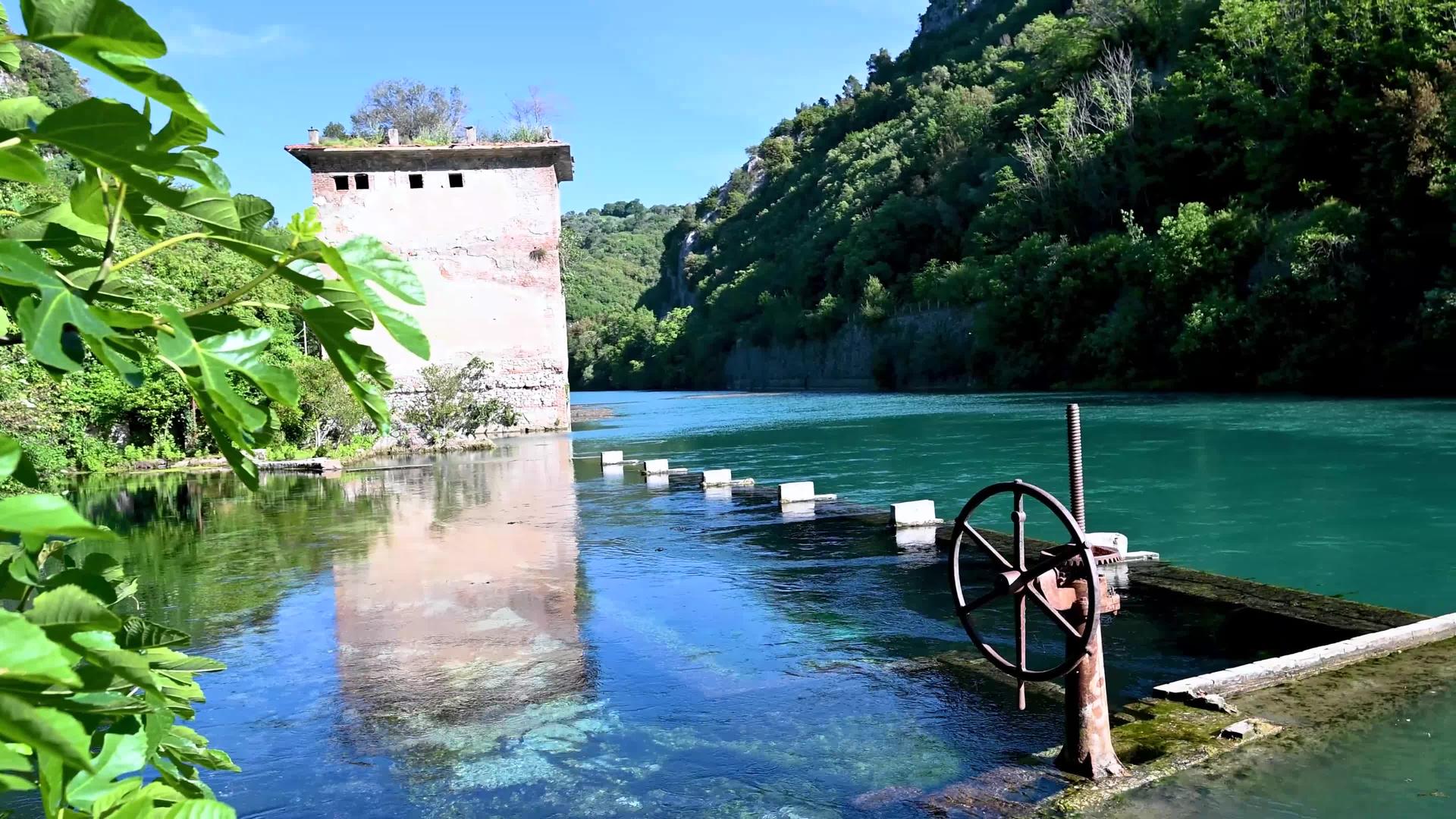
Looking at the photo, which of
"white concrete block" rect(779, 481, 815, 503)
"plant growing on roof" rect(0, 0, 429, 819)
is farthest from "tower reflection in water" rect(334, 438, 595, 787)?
"plant growing on roof" rect(0, 0, 429, 819)

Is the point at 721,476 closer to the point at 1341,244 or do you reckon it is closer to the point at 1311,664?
the point at 1311,664

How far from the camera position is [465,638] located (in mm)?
7742

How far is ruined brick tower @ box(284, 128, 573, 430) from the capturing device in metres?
27.5

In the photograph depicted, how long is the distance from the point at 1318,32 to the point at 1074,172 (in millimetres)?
15870

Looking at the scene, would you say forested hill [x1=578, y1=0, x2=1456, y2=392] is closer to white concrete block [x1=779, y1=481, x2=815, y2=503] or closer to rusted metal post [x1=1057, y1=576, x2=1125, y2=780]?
white concrete block [x1=779, y1=481, x2=815, y2=503]

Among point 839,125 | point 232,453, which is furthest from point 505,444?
point 839,125

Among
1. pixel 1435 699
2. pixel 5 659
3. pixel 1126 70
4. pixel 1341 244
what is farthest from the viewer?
pixel 1126 70

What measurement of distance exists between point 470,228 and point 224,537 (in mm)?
16424

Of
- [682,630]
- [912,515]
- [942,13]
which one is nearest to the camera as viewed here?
[682,630]

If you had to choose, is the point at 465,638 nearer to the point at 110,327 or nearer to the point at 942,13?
the point at 110,327

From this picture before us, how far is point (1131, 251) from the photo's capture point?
44562 mm

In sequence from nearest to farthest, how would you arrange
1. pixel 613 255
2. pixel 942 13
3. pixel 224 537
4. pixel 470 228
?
pixel 224 537, pixel 470 228, pixel 942 13, pixel 613 255

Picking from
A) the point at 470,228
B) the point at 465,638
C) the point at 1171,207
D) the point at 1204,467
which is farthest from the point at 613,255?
the point at 465,638

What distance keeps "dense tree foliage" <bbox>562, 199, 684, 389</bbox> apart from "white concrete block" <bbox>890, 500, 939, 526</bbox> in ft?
252
